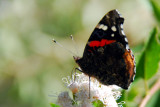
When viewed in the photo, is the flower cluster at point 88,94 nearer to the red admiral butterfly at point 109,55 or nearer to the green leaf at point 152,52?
the red admiral butterfly at point 109,55

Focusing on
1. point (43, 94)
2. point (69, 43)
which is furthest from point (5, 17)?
point (43, 94)

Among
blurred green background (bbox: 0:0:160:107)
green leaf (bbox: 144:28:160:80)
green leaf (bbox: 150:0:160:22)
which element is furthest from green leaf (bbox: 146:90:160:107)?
blurred green background (bbox: 0:0:160:107)

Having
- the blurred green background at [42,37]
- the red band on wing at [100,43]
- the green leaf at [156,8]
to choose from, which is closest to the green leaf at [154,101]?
the red band on wing at [100,43]

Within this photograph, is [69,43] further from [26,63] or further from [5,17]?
[5,17]

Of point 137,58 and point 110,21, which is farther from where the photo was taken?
point 137,58

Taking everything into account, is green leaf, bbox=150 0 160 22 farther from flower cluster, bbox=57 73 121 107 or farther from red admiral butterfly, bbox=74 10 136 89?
flower cluster, bbox=57 73 121 107
